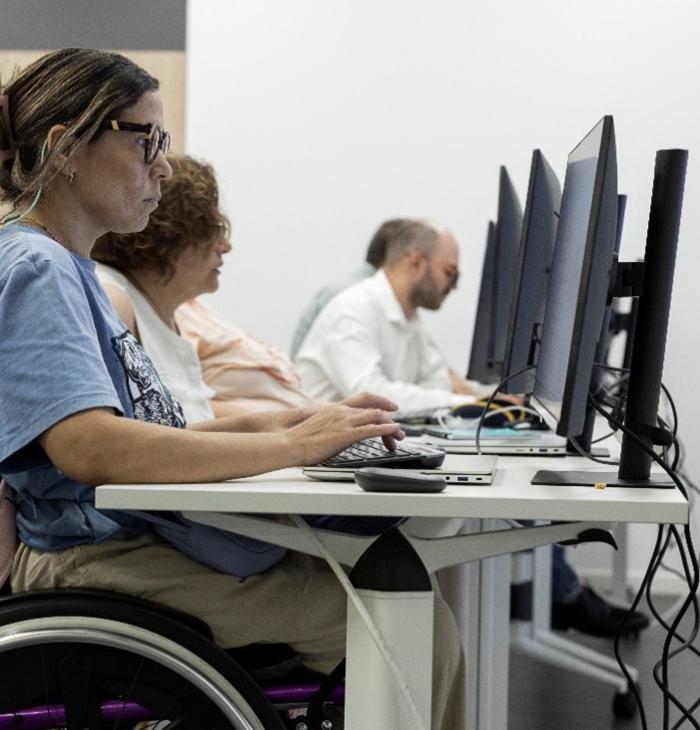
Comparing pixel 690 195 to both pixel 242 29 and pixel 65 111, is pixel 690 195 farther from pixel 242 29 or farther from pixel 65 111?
pixel 65 111

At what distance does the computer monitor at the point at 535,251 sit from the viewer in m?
1.73

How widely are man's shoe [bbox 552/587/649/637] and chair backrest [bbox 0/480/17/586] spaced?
100 inches

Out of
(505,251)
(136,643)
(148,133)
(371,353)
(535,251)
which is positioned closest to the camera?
(136,643)

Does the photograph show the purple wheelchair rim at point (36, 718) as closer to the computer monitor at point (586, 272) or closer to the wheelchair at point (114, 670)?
the wheelchair at point (114, 670)

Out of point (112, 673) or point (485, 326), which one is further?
point (485, 326)

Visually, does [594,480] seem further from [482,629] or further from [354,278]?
[354,278]

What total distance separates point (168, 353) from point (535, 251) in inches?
27.5

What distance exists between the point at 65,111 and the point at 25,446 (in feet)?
1.43

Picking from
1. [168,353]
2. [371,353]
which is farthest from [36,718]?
[371,353]

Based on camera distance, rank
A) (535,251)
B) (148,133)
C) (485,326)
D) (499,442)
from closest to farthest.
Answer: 1. (148,133)
2. (535,251)
3. (499,442)
4. (485,326)

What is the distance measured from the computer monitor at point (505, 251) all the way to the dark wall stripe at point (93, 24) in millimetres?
2591

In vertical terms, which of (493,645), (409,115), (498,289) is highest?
(409,115)

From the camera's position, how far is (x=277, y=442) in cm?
129

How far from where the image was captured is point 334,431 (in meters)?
1.32
